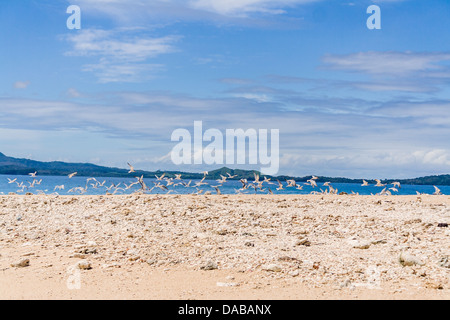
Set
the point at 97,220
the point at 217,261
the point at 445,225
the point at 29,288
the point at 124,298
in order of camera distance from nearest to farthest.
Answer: the point at 124,298 → the point at 29,288 → the point at 217,261 → the point at 445,225 → the point at 97,220

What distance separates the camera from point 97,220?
47.2 feet

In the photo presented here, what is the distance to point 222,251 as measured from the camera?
10.6 metres

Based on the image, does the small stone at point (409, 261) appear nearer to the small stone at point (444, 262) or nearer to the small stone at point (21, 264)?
the small stone at point (444, 262)

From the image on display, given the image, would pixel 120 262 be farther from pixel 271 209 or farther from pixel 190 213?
pixel 271 209

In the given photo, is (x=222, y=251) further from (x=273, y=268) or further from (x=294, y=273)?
(x=294, y=273)

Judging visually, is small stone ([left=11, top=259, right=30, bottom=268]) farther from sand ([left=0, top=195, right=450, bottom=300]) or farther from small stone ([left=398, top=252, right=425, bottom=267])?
small stone ([left=398, top=252, right=425, bottom=267])

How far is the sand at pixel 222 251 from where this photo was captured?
27.3 ft

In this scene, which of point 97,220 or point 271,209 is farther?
point 271,209

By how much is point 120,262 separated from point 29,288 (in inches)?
80.3

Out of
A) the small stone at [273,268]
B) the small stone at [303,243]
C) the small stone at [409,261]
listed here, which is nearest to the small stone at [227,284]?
the small stone at [273,268]

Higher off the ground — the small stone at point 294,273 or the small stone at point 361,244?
the small stone at point 361,244

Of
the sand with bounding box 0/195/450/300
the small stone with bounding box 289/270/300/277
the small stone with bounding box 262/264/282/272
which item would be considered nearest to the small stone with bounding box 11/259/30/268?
the sand with bounding box 0/195/450/300
